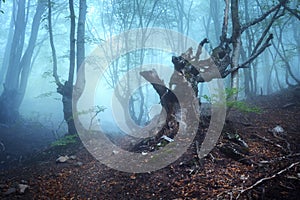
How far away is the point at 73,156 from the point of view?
22.9 ft

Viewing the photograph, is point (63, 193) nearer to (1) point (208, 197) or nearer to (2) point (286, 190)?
(1) point (208, 197)

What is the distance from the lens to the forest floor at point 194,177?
125 inches

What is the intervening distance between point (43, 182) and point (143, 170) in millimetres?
2615

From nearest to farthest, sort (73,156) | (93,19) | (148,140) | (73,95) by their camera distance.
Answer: (148,140), (73,156), (73,95), (93,19)

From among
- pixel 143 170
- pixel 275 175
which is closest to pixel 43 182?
pixel 143 170

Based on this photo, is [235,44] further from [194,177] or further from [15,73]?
[15,73]

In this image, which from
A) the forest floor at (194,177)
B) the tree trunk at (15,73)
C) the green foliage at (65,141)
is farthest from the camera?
the tree trunk at (15,73)

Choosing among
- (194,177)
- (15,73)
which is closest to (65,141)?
(194,177)

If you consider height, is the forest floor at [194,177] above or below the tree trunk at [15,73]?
below

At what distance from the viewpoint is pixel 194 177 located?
3988 mm

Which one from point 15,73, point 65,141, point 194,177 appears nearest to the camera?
point 194,177

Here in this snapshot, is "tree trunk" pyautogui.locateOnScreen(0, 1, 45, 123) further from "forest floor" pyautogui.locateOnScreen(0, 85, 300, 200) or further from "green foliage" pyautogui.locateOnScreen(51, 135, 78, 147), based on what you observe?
"forest floor" pyautogui.locateOnScreen(0, 85, 300, 200)

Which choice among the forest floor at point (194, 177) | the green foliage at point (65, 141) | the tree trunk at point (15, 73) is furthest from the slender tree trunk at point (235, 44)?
the tree trunk at point (15, 73)

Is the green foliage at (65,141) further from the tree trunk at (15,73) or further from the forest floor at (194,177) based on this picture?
the tree trunk at (15,73)
